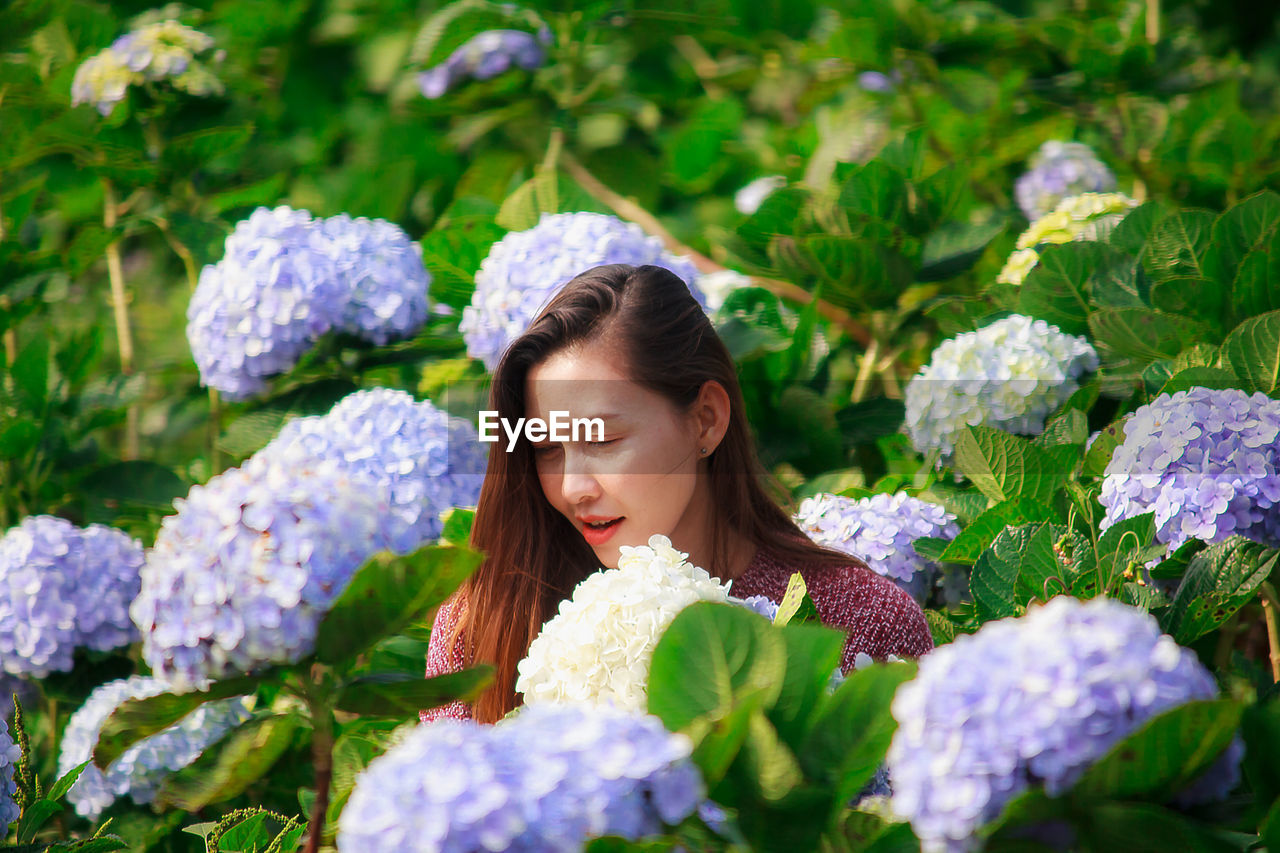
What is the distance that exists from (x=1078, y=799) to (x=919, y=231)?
1.42 m

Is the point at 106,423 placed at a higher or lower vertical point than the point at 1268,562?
lower

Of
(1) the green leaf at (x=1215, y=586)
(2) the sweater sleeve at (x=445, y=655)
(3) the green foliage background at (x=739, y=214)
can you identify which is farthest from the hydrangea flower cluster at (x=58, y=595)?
(1) the green leaf at (x=1215, y=586)

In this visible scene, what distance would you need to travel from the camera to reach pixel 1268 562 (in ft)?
3.70

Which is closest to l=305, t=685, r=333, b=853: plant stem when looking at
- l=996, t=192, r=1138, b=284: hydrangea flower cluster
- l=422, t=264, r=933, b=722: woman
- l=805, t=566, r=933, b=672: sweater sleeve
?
l=422, t=264, r=933, b=722: woman

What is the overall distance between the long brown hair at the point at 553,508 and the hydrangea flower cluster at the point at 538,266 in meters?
0.21

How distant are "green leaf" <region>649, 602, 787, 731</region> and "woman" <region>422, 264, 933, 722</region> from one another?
60 centimetres

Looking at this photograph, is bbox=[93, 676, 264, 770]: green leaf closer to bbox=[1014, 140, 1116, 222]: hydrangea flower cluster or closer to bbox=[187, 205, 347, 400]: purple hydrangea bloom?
bbox=[187, 205, 347, 400]: purple hydrangea bloom

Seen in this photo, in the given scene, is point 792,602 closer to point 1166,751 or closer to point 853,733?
point 853,733

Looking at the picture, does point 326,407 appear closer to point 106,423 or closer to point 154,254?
point 106,423

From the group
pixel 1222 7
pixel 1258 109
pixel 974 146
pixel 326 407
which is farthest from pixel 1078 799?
pixel 1222 7

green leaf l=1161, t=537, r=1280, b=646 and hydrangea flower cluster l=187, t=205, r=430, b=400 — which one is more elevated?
green leaf l=1161, t=537, r=1280, b=646

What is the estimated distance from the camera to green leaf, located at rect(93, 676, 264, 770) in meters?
0.79

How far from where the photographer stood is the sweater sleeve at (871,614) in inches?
55.4

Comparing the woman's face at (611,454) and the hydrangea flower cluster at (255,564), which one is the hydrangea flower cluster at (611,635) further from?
the woman's face at (611,454)
